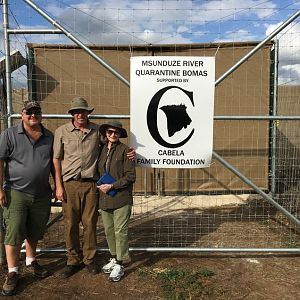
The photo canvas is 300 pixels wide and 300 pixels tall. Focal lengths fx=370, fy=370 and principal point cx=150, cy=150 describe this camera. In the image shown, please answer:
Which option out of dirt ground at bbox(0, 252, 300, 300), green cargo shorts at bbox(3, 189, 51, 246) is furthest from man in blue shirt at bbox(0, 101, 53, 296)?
dirt ground at bbox(0, 252, 300, 300)

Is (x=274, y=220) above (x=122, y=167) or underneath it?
underneath

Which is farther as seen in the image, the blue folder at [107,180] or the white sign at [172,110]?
the white sign at [172,110]

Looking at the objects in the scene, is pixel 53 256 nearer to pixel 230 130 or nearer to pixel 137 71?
pixel 137 71

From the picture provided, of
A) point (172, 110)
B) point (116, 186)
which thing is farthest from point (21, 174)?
point (172, 110)

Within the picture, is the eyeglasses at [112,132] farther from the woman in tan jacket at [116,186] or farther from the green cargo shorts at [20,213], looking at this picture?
the green cargo shorts at [20,213]

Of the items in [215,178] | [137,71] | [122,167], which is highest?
[137,71]

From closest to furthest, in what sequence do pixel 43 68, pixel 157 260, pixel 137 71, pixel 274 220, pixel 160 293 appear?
pixel 160 293, pixel 137 71, pixel 157 260, pixel 274 220, pixel 43 68

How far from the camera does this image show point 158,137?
4.40 m

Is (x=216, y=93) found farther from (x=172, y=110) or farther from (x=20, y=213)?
(x=20, y=213)

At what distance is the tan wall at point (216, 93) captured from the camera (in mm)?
7871

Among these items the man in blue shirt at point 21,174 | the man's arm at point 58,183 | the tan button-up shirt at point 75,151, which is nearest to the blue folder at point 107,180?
the tan button-up shirt at point 75,151

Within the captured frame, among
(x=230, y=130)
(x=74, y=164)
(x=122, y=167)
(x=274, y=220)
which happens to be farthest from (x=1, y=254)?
(x=230, y=130)

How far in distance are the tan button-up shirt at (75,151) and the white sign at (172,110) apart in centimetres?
60

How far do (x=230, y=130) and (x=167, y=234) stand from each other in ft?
10.5
